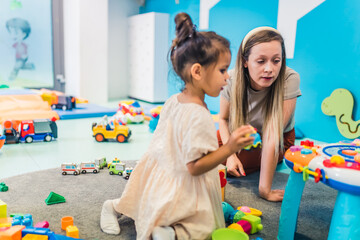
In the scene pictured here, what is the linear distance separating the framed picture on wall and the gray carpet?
2.93 m

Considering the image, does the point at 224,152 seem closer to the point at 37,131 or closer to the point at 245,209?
the point at 245,209

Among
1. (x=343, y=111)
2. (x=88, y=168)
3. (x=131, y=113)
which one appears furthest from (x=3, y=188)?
(x=343, y=111)

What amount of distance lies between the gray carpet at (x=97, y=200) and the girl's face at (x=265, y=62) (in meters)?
0.44

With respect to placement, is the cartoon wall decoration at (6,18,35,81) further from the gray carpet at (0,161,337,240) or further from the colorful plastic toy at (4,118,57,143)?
the gray carpet at (0,161,337,240)

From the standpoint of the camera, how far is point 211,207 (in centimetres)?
87

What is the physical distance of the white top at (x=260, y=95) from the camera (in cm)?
134

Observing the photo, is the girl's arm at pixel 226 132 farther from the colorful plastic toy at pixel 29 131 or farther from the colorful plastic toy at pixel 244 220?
the colorful plastic toy at pixel 29 131

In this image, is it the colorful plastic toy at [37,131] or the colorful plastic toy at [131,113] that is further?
the colorful plastic toy at [131,113]

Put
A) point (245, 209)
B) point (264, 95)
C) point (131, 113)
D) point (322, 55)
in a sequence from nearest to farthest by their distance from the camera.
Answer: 1. point (245, 209)
2. point (264, 95)
3. point (322, 55)
4. point (131, 113)

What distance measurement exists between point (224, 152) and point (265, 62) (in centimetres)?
57

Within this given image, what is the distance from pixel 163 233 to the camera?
830 mm

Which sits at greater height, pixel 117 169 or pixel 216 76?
pixel 216 76

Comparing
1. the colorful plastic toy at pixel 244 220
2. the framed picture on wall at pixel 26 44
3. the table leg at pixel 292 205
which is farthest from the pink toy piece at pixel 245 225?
the framed picture on wall at pixel 26 44

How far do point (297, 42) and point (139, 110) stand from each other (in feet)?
4.36
